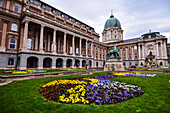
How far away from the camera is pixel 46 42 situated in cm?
3178

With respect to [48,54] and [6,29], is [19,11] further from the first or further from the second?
[48,54]

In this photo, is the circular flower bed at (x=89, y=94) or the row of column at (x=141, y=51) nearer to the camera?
the circular flower bed at (x=89, y=94)

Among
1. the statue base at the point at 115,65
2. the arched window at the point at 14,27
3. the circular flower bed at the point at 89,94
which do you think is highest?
the arched window at the point at 14,27

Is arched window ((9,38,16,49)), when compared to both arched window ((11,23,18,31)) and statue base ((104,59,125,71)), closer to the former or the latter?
arched window ((11,23,18,31))

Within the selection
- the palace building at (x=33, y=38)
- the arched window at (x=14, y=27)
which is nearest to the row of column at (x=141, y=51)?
the palace building at (x=33, y=38)

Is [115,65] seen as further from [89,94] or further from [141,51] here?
[141,51]

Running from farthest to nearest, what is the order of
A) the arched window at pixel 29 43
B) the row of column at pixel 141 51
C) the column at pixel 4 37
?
the row of column at pixel 141 51
the arched window at pixel 29 43
the column at pixel 4 37

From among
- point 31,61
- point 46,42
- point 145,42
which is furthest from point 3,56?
point 145,42

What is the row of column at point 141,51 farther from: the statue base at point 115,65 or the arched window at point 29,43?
the arched window at point 29,43

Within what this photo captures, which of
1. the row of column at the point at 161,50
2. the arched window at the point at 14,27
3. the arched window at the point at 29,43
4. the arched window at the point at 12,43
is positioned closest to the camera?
the arched window at the point at 12,43

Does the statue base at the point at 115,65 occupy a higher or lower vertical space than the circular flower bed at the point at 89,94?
higher

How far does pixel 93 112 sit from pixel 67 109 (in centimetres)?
102

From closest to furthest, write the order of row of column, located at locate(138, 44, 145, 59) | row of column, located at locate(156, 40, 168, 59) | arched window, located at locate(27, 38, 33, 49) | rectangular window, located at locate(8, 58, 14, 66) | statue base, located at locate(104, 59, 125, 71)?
1. statue base, located at locate(104, 59, 125, 71)
2. rectangular window, located at locate(8, 58, 14, 66)
3. arched window, located at locate(27, 38, 33, 49)
4. row of column, located at locate(156, 40, 168, 59)
5. row of column, located at locate(138, 44, 145, 59)

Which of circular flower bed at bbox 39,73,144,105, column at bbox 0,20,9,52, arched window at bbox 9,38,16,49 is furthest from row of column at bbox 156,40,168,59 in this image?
column at bbox 0,20,9,52
